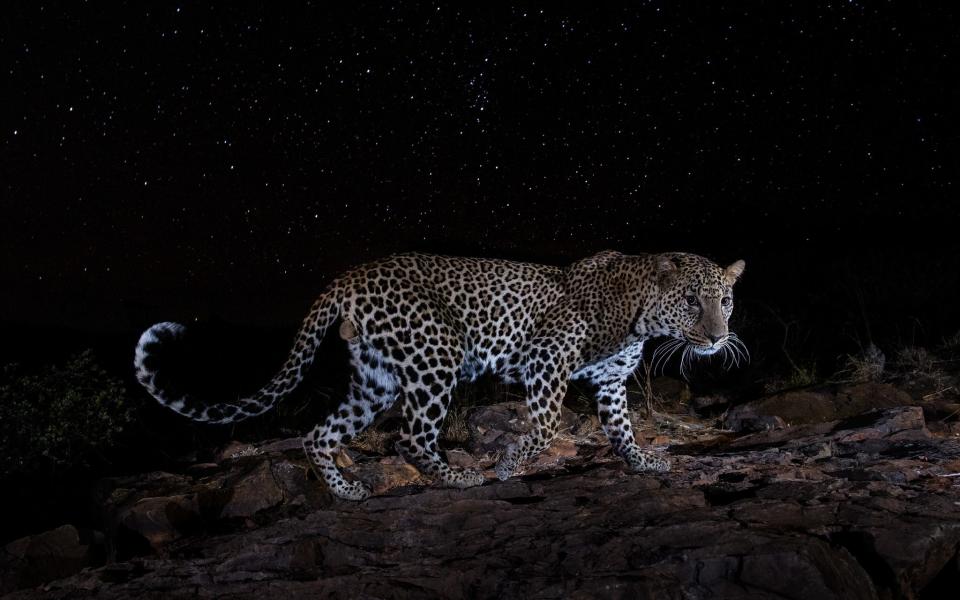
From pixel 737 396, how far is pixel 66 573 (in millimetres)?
8390

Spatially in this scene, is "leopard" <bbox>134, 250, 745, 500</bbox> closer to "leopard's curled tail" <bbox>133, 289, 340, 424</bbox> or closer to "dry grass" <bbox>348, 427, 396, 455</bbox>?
"leopard's curled tail" <bbox>133, 289, 340, 424</bbox>

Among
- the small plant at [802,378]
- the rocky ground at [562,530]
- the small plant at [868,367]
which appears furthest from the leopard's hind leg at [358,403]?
the small plant at [868,367]

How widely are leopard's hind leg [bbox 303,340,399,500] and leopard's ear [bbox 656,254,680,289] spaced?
98.9 inches

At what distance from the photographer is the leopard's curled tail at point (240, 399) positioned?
5.36 meters

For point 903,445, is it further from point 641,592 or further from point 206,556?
point 206,556

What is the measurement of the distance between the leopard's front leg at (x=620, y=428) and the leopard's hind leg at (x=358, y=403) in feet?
6.26

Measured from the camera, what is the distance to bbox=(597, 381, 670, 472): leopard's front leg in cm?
623

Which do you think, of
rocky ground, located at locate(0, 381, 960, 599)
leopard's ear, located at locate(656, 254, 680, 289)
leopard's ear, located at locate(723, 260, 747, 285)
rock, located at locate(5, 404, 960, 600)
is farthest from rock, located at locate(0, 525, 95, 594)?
leopard's ear, located at locate(723, 260, 747, 285)

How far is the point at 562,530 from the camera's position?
14.2ft

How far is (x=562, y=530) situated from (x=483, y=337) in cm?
266

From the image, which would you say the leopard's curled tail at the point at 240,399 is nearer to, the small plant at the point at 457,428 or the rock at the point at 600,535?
A: the rock at the point at 600,535

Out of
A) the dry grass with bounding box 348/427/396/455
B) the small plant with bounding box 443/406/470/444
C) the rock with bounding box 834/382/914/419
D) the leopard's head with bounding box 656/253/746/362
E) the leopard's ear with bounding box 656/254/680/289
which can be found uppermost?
the leopard's ear with bounding box 656/254/680/289

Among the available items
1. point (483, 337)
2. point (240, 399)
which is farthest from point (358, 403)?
point (483, 337)

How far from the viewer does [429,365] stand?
618cm
